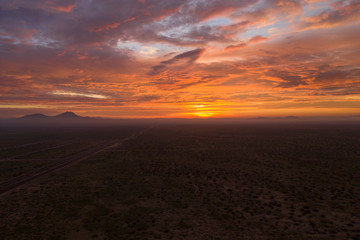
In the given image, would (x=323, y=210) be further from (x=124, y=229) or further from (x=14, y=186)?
(x=14, y=186)

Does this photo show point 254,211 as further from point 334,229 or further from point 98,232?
point 98,232

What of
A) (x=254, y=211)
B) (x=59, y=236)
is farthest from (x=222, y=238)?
(x=59, y=236)

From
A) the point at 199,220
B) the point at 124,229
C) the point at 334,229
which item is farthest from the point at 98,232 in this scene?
the point at 334,229

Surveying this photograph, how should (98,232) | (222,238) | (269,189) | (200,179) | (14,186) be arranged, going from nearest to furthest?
(222,238), (98,232), (269,189), (14,186), (200,179)

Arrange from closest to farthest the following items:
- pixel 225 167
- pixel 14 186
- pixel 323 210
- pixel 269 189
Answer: pixel 323 210
pixel 269 189
pixel 14 186
pixel 225 167

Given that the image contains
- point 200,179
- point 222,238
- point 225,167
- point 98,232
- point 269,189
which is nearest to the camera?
point 222,238

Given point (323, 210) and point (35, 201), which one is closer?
point (323, 210)

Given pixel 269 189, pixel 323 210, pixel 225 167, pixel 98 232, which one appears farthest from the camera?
pixel 225 167

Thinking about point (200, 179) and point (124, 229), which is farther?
point (200, 179)
